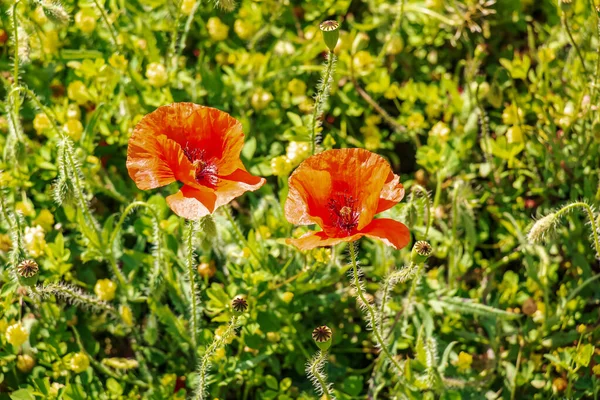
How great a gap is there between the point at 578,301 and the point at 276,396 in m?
1.38

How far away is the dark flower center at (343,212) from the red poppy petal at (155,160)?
0.51m

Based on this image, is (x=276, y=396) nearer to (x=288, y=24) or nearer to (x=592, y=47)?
(x=288, y=24)

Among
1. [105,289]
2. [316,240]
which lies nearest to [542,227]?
[316,240]

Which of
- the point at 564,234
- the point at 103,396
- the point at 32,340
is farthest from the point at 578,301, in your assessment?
the point at 32,340

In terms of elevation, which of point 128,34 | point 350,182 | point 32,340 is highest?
point 128,34

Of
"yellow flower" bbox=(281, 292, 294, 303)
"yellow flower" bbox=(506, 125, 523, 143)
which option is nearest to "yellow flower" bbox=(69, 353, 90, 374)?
"yellow flower" bbox=(281, 292, 294, 303)

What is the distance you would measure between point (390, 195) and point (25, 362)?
64.8 inches

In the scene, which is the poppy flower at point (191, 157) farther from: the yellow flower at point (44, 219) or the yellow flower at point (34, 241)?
the yellow flower at point (44, 219)

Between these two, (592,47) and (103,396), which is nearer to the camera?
(103,396)

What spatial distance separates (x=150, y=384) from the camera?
3.15 m

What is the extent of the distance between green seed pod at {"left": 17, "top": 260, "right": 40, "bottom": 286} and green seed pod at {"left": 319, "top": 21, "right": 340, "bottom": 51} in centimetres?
128

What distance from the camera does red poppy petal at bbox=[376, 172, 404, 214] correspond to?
256 cm

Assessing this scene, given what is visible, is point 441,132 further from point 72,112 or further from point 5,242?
point 5,242

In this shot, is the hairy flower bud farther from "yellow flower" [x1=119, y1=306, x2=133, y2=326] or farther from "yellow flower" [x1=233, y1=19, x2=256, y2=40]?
"yellow flower" [x1=233, y1=19, x2=256, y2=40]
